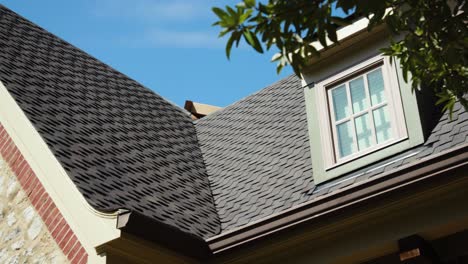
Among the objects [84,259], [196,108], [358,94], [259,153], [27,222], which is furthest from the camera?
[196,108]

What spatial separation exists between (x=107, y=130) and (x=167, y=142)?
4.45ft

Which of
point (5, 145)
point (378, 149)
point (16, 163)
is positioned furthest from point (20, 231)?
point (378, 149)

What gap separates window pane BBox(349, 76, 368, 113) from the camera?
8336 millimetres

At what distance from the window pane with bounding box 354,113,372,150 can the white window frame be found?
96 millimetres

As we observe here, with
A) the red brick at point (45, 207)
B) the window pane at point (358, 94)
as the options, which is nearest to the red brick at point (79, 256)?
the red brick at point (45, 207)

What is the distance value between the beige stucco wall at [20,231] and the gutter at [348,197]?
155 cm

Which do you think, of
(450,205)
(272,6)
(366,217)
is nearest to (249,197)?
(366,217)

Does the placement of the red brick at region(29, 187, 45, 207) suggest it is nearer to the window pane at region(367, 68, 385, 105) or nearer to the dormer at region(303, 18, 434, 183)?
the dormer at region(303, 18, 434, 183)

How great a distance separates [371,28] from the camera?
4.94 meters

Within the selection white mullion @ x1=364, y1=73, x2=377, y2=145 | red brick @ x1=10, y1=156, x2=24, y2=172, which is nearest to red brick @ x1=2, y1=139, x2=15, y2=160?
red brick @ x1=10, y1=156, x2=24, y2=172

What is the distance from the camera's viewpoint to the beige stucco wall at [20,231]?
6.99m

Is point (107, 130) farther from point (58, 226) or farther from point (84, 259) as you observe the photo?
point (84, 259)

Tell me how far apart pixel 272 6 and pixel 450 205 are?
9.30ft

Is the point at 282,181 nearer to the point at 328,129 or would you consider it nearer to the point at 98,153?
the point at 328,129
